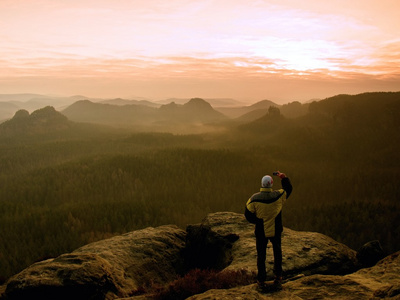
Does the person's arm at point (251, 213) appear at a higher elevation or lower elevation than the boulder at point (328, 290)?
higher

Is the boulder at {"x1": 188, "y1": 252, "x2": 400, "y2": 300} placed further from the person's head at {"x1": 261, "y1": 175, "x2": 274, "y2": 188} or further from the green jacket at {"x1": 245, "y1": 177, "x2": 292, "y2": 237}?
the person's head at {"x1": 261, "y1": 175, "x2": 274, "y2": 188}

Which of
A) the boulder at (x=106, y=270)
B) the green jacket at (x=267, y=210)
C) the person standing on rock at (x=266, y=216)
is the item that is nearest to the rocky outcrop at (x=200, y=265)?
the boulder at (x=106, y=270)

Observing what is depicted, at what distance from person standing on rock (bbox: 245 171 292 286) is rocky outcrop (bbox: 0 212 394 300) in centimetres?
83

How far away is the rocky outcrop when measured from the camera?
34.3 feet

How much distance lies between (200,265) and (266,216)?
9941mm

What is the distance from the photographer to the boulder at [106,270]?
11.4 m

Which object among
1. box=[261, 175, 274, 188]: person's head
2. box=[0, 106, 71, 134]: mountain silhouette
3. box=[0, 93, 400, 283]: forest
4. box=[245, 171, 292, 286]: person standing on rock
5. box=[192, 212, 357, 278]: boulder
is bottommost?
box=[0, 93, 400, 283]: forest

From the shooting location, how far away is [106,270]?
511 inches

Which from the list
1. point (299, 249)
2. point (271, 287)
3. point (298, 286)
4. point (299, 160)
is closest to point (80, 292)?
point (271, 287)

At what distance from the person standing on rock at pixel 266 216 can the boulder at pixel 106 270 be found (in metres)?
6.47

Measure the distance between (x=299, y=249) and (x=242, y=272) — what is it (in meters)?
4.29

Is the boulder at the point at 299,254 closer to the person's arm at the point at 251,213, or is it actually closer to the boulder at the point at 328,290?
the boulder at the point at 328,290

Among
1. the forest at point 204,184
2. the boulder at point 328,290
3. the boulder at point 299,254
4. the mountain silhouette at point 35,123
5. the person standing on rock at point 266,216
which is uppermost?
the mountain silhouette at point 35,123

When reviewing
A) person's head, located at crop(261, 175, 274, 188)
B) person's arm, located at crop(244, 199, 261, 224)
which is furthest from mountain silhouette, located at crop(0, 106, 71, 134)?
person's head, located at crop(261, 175, 274, 188)
